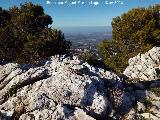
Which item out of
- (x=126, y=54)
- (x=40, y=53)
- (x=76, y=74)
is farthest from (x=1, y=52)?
(x=76, y=74)

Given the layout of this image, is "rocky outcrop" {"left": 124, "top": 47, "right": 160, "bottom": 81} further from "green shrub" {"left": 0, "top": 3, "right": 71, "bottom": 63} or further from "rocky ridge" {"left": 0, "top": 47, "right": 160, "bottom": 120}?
"green shrub" {"left": 0, "top": 3, "right": 71, "bottom": 63}

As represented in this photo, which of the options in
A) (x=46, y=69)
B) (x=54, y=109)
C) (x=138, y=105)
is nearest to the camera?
(x=54, y=109)

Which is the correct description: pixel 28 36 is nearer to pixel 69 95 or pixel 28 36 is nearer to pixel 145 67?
pixel 145 67

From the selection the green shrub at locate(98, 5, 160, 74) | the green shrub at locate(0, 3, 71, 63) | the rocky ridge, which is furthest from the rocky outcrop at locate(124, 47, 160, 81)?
the green shrub at locate(98, 5, 160, 74)

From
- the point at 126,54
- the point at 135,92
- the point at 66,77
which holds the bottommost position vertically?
the point at 126,54

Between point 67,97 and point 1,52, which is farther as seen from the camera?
point 1,52

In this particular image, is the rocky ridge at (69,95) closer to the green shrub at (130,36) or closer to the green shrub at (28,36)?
the green shrub at (28,36)

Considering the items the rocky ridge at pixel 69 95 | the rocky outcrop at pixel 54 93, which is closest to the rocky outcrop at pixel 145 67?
the rocky ridge at pixel 69 95

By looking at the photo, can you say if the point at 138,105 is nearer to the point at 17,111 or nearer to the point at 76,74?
the point at 76,74
